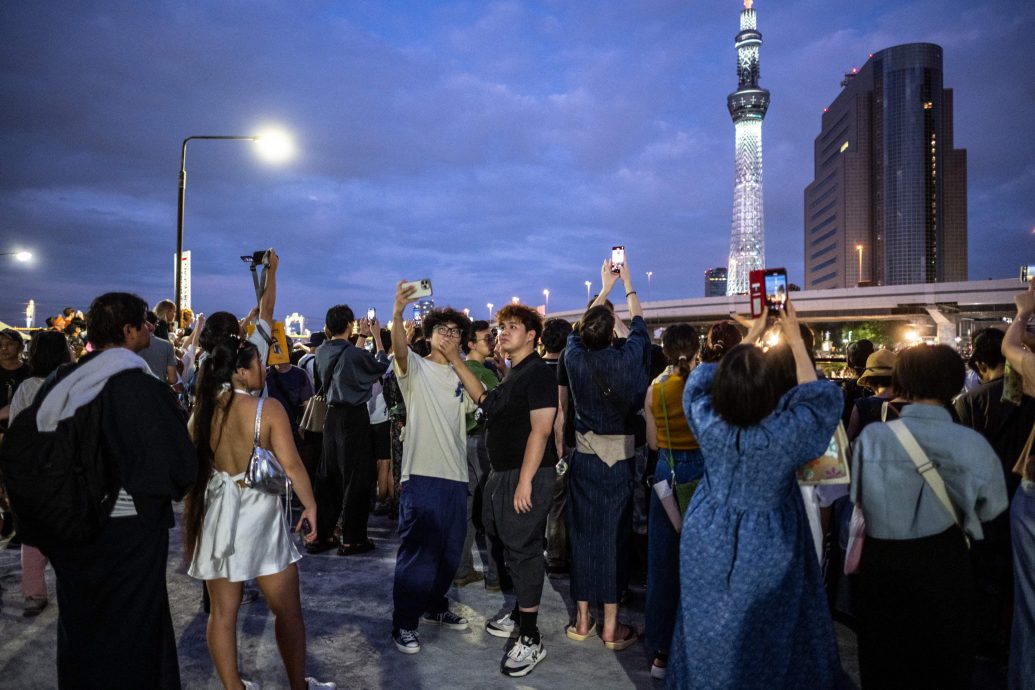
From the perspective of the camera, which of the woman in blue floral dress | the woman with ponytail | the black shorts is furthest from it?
the black shorts

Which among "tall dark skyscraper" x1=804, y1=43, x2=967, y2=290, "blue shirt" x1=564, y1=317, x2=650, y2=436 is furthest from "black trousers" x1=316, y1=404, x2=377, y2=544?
"tall dark skyscraper" x1=804, y1=43, x2=967, y2=290

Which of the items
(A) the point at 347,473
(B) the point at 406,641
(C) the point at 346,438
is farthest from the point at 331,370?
(B) the point at 406,641

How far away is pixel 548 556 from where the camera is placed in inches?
215

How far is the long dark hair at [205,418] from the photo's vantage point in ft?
9.89

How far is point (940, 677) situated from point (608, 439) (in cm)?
199

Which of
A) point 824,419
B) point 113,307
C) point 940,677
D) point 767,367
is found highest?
point 113,307

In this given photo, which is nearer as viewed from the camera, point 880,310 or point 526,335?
point 526,335

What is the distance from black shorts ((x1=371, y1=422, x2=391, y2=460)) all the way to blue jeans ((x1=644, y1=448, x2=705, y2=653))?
11.2 feet

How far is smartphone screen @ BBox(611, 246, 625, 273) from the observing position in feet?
14.5

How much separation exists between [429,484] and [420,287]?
1.26m

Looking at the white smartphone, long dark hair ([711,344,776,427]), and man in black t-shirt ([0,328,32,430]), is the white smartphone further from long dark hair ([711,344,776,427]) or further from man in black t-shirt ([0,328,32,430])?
man in black t-shirt ([0,328,32,430])

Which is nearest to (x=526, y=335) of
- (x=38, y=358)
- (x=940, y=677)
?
(x=940, y=677)

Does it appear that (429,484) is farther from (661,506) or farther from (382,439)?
(382,439)

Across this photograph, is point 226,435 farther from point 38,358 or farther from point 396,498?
point 396,498
